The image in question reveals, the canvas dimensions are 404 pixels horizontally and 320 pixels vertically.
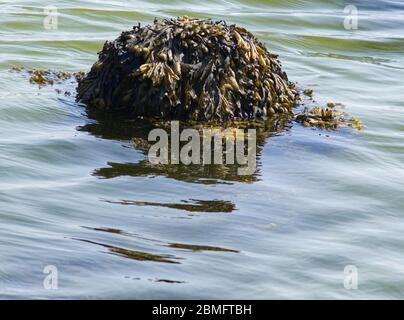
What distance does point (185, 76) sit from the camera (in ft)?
25.7

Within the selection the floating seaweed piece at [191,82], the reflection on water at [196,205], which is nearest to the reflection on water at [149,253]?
the reflection on water at [196,205]

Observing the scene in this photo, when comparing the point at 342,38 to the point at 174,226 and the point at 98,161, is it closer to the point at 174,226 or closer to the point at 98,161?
the point at 98,161

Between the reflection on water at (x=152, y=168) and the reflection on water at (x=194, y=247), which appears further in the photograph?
the reflection on water at (x=152, y=168)

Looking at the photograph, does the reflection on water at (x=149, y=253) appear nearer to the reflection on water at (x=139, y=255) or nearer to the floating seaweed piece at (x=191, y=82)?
the reflection on water at (x=139, y=255)

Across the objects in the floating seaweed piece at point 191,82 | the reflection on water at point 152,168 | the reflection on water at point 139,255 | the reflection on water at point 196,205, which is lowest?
the reflection on water at point 139,255

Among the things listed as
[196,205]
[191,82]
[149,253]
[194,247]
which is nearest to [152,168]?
[196,205]

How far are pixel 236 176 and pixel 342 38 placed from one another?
19.4ft

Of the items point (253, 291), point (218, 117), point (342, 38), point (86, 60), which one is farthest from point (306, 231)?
point (342, 38)

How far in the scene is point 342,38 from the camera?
12250 millimetres

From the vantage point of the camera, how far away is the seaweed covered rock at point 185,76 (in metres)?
7.80

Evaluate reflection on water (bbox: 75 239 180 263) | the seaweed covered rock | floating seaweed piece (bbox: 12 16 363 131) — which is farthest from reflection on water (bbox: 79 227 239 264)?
the seaweed covered rock

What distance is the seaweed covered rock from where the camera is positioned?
780 cm

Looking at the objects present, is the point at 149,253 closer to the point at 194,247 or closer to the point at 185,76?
the point at 194,247

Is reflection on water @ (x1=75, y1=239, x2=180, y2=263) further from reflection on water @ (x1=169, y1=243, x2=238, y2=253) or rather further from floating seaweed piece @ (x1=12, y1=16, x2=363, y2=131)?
floating seaweed piece @ (x1=12, y1=16, x2=363, y2=131)
